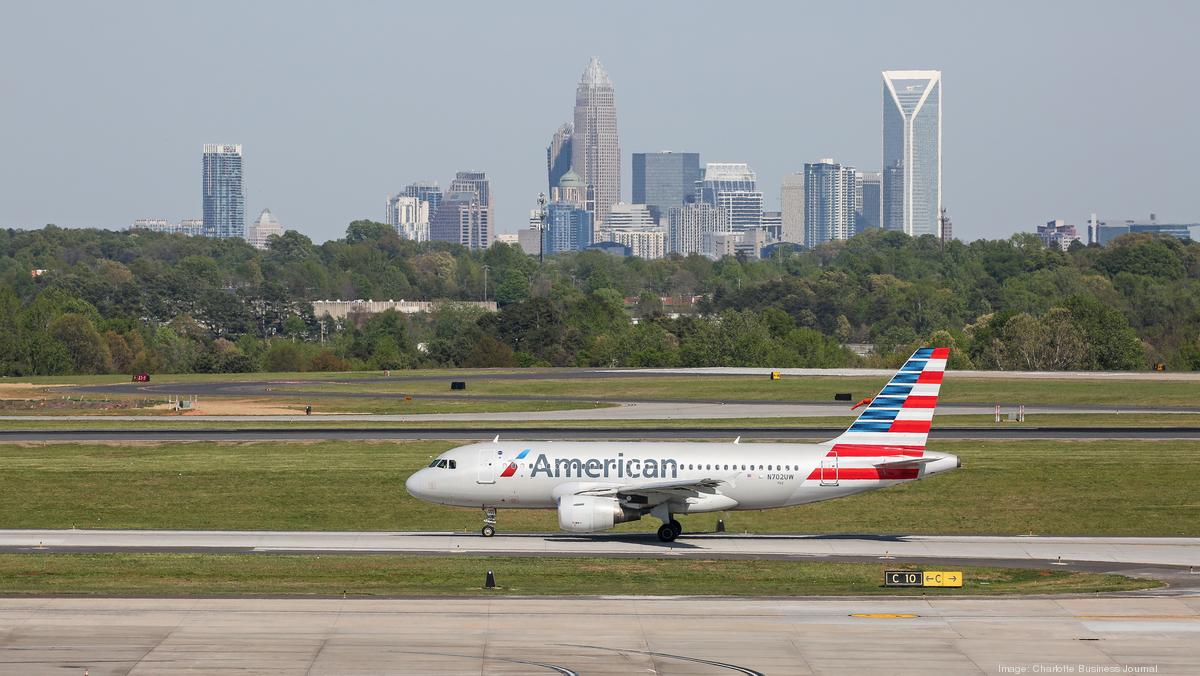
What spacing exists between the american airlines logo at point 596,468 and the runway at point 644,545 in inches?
88.0

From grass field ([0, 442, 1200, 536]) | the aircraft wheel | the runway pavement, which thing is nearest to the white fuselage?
the aircraft wheel

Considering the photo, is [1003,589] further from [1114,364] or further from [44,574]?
[1114,364]

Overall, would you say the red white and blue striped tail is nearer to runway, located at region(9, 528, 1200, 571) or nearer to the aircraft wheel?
runway, located at region(9, 528, 1200, 571)

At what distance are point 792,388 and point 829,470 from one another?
2423 inches

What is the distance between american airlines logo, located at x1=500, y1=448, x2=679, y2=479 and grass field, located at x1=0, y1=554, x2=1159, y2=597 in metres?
4.07

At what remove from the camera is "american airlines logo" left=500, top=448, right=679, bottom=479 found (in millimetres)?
45500

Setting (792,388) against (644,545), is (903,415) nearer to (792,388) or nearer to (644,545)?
(644,545)

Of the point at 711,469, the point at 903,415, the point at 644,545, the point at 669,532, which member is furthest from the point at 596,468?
the point at 903,415

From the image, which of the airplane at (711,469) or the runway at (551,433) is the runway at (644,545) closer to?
the airplane at (711,469)

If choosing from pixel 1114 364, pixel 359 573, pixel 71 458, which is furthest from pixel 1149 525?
pixel 1114 364

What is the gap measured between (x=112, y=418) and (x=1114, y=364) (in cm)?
9908

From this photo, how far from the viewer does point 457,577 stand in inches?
1540

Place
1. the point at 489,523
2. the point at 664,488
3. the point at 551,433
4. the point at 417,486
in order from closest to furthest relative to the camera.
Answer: the point at 664,488 → the point at 417,486 → the point at 489,523 → the point at 551,433

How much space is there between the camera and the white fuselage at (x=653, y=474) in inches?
1791
